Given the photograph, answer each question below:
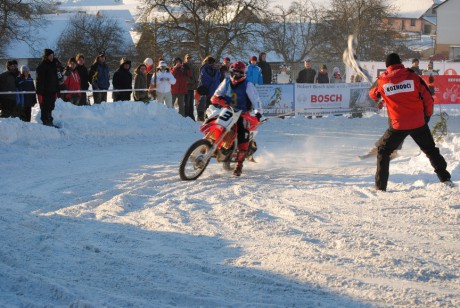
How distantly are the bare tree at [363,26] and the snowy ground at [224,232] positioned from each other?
124 feet

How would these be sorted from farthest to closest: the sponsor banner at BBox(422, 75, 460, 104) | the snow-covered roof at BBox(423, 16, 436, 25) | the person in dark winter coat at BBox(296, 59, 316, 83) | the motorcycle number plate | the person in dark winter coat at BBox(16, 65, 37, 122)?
the snow-covered roof at BBox(423, 16, 436, 25) < the sponsor banner at BBox(422, 75, 460, 104) < the person in dark winter coat at BBox(296, 59, 316, 83) < the person in dark winter coat at BBox(16, 65, 37, 122) < the motorcycle number plate

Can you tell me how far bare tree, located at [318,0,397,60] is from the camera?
50625 mm

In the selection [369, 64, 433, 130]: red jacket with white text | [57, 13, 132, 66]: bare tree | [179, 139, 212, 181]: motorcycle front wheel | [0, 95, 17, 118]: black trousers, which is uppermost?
[57, 13, 132, 66]: bare tree

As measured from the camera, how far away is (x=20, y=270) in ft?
19.0

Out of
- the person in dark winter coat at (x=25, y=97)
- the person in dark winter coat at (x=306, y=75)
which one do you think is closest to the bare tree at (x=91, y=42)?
the person in dark winter coat at (x=306, y=75)

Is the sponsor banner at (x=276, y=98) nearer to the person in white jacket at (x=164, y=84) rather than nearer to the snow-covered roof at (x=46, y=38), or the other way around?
the person in white jacket at (x=164, y=84)

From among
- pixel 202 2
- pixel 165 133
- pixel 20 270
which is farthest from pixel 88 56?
pixel 20 270

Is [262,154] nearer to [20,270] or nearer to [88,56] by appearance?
[20,270]

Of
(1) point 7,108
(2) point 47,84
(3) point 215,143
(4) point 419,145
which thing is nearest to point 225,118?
(3) point 215,143

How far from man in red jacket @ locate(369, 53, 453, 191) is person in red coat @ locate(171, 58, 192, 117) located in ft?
36.2

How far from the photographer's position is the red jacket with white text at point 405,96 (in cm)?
932

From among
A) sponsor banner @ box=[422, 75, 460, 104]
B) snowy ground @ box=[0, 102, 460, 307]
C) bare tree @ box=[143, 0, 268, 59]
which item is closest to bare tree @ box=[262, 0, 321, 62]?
bare tree @ box=[143, 0, 268, 59]

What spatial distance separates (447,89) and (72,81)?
42.9 ft

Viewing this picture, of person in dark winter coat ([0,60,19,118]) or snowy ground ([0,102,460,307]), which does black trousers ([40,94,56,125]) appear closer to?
person in dark winter coat ([0,60,19,118])
